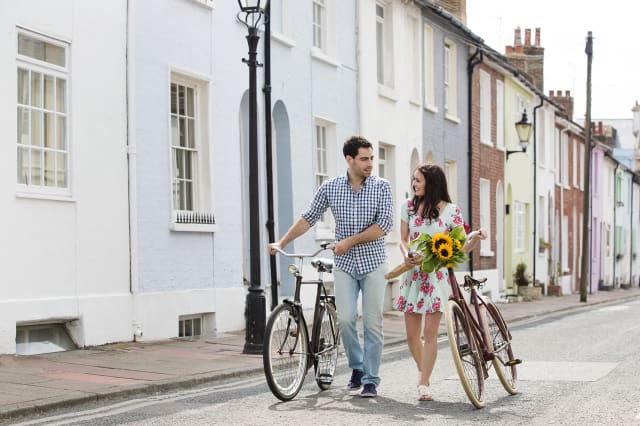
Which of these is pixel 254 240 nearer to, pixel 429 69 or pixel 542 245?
pixel 429 69

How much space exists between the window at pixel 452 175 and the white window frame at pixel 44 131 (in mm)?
16783

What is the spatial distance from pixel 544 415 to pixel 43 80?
24.2ft

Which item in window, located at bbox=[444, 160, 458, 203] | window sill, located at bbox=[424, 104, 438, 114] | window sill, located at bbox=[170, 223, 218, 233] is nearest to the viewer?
window sill, located at bbox=[170, 223, 218, 233]

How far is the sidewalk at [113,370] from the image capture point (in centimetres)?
901

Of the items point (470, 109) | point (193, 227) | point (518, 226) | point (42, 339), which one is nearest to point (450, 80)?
point (470, 109)

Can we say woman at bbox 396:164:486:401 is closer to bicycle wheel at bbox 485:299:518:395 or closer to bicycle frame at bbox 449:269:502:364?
bicycle frame at bbox 449:269:502:364

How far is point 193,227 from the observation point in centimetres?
1530

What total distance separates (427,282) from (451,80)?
20.8m

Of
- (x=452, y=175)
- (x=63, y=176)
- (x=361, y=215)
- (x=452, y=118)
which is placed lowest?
(x=361, y=215)

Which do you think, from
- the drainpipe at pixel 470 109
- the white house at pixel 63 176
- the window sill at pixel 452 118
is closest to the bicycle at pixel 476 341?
the white house at pixel 63 176

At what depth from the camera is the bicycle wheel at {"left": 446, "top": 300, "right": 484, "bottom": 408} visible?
826cm

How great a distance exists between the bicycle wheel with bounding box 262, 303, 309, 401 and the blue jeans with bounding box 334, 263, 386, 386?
0.35 meters

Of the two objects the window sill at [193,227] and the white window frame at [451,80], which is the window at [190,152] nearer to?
the window sill at [193,227]

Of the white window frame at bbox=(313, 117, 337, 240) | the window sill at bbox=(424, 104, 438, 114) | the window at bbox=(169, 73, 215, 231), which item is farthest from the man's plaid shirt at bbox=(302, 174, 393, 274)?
the window sill at bbox=(424, 104, 438, 114)
